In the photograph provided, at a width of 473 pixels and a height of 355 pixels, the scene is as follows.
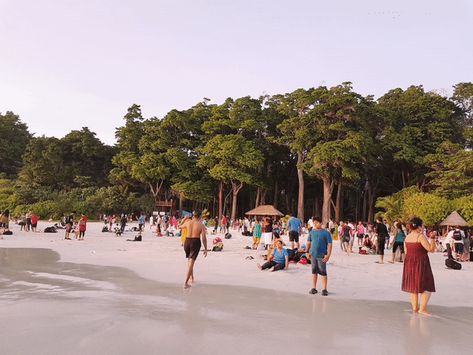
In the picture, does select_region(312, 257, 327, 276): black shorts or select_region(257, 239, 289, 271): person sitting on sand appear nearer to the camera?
select_region(312, 257, 327, 276): black shorts

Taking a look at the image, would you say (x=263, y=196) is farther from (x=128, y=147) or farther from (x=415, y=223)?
(x=415, y=223)

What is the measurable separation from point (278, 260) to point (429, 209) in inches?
937

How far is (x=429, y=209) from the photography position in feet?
105

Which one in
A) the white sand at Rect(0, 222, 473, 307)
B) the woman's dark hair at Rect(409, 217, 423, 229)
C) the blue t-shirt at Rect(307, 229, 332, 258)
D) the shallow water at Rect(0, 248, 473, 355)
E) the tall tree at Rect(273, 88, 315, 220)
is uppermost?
the tall tree at Rect(273, 88, 315, 220)

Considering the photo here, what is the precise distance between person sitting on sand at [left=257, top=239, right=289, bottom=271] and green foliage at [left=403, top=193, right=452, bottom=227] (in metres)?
22.2

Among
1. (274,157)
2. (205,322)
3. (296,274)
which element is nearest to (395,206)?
(274,157)

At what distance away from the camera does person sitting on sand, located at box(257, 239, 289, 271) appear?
38.2ft

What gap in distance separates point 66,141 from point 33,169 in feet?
18.9

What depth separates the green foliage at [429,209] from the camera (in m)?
31.7

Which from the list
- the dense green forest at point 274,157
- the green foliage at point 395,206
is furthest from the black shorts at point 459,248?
the dense green forest at point 274,157

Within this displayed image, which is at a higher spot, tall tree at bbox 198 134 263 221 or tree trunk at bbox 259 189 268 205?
tall tree at bbox 198 134 263 221

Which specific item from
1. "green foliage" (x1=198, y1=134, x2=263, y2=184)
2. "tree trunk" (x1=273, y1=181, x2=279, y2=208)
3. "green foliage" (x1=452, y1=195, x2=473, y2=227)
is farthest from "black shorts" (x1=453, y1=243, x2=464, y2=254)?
"tree trunk" (x1=273, y1=181, x2=279, y2=208)

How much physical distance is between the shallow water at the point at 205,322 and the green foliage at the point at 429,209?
85.5 ft

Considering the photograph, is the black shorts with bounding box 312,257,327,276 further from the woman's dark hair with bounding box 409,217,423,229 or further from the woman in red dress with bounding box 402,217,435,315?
the woman's dark hair with bounding box 409,217,423,229
